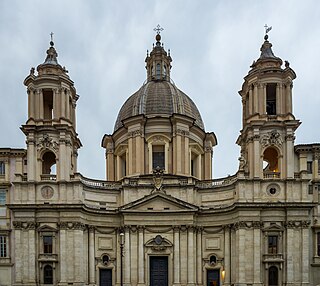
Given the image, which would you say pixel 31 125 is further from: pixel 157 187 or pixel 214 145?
pixel 214 145

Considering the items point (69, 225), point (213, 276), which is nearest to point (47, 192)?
point (69, 225)

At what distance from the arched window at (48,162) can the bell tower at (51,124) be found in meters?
0.12

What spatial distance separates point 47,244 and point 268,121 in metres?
26.3

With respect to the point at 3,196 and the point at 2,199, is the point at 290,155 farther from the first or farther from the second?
the point at 2,199

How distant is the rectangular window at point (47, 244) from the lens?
55938mm

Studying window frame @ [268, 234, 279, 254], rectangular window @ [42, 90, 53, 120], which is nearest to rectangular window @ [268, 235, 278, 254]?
window frame @ [268, 234, 279, 254]

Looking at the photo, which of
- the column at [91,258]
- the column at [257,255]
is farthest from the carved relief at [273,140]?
the column at [91,258]

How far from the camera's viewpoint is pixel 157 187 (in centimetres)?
5891

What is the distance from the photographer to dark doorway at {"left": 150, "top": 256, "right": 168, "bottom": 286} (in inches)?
2312

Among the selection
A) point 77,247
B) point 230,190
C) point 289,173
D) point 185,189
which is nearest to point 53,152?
point 77,247

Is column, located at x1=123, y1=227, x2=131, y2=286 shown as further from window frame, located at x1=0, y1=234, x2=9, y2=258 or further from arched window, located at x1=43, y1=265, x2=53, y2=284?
window frame, located at x1=0, y1=234, x2=9, y2=258

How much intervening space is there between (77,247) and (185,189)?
42.9 feet

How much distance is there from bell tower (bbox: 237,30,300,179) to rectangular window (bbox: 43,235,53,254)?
827 inches

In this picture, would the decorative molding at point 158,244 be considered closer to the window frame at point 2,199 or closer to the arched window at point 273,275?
the arched window at point 273,275
